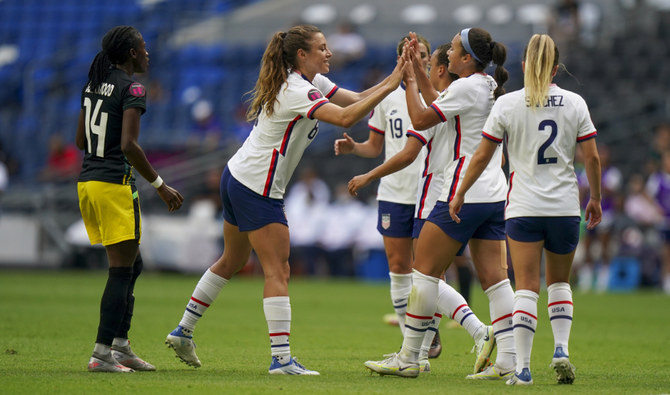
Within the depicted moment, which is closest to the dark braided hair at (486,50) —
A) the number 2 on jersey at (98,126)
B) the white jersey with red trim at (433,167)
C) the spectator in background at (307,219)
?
the white jersey with red trim at (433,167)

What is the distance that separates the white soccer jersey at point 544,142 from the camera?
659cm

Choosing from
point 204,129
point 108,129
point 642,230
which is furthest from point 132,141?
point 204,129

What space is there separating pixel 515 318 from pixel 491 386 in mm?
465

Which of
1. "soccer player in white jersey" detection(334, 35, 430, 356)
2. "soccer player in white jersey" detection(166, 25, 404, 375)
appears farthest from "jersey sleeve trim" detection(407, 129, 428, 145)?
"soccer player in white jersey" detection(334, 35, 430, 356)

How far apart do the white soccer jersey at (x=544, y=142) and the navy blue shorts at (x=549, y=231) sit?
39mm

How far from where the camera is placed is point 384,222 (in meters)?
8.66

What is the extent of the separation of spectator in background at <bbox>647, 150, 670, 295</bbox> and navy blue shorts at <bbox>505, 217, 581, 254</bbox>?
11394 millimetres

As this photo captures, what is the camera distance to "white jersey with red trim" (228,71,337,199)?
695cm

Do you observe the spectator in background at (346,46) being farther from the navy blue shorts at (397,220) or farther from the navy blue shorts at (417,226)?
the navy blue shorts at (417,226)

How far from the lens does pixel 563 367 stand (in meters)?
6.60

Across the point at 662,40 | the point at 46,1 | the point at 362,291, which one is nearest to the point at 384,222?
the point at 362,291

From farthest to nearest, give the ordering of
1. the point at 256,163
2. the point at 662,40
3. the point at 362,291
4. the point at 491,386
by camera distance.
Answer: the point at 662,40, the point at 362,291, the point at 256,163, the point at 491,386

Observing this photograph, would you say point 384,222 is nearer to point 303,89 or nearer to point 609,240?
point 303,89

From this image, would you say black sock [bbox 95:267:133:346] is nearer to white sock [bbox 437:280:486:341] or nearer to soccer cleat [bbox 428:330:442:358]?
white sock [bbox 437:280:486:341]
